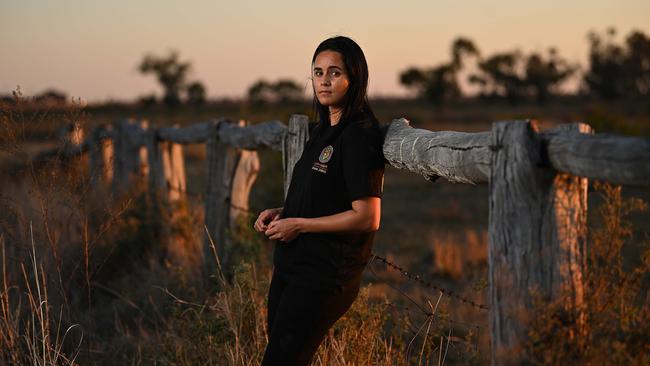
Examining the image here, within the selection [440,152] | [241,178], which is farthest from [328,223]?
[241,178]

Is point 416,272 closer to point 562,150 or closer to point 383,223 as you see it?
point 383,223

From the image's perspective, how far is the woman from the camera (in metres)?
2.91

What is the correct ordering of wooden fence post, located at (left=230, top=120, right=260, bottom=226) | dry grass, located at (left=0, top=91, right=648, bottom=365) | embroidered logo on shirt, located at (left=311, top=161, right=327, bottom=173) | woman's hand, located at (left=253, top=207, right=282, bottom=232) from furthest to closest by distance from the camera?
1. wooden fence post, located at (left=230, top=120, right=260, bottom=226)
2. dry grass, located at (left=0, top=91, right=648, bottom=365)
3. woman's hand, located at (left=253, top=207, right=282, bottom=232)
4. embroidered logo on shirt, located at (left=311, top=161, right=327, bottom=173)

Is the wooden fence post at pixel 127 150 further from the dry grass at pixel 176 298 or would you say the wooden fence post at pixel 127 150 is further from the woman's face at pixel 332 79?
the woman's face at pixel 332 79

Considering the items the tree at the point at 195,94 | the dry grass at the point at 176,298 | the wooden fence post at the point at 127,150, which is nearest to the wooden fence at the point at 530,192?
the dry grass at the point at 176,298

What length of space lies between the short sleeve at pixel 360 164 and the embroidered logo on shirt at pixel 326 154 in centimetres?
7

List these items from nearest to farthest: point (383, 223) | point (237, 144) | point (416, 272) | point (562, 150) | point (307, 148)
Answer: point (562, 150) < point (307, 148) < point (237, 144) < point (416, 272) < point (383, 223)

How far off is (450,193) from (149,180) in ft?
28.4

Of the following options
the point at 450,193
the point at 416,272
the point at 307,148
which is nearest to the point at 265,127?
the point at 307,148

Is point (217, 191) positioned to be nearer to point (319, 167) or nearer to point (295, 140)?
point (295, 140)

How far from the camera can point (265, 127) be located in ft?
17.3

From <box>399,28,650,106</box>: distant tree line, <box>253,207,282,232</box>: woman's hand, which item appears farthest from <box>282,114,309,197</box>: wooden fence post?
<box>399,28,650,106</box>: distant tree line

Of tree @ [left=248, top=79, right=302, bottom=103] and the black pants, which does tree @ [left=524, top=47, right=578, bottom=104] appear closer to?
tree @ [left=248, top=79, right=302, bottom=103]

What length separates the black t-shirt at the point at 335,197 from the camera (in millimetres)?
2906
